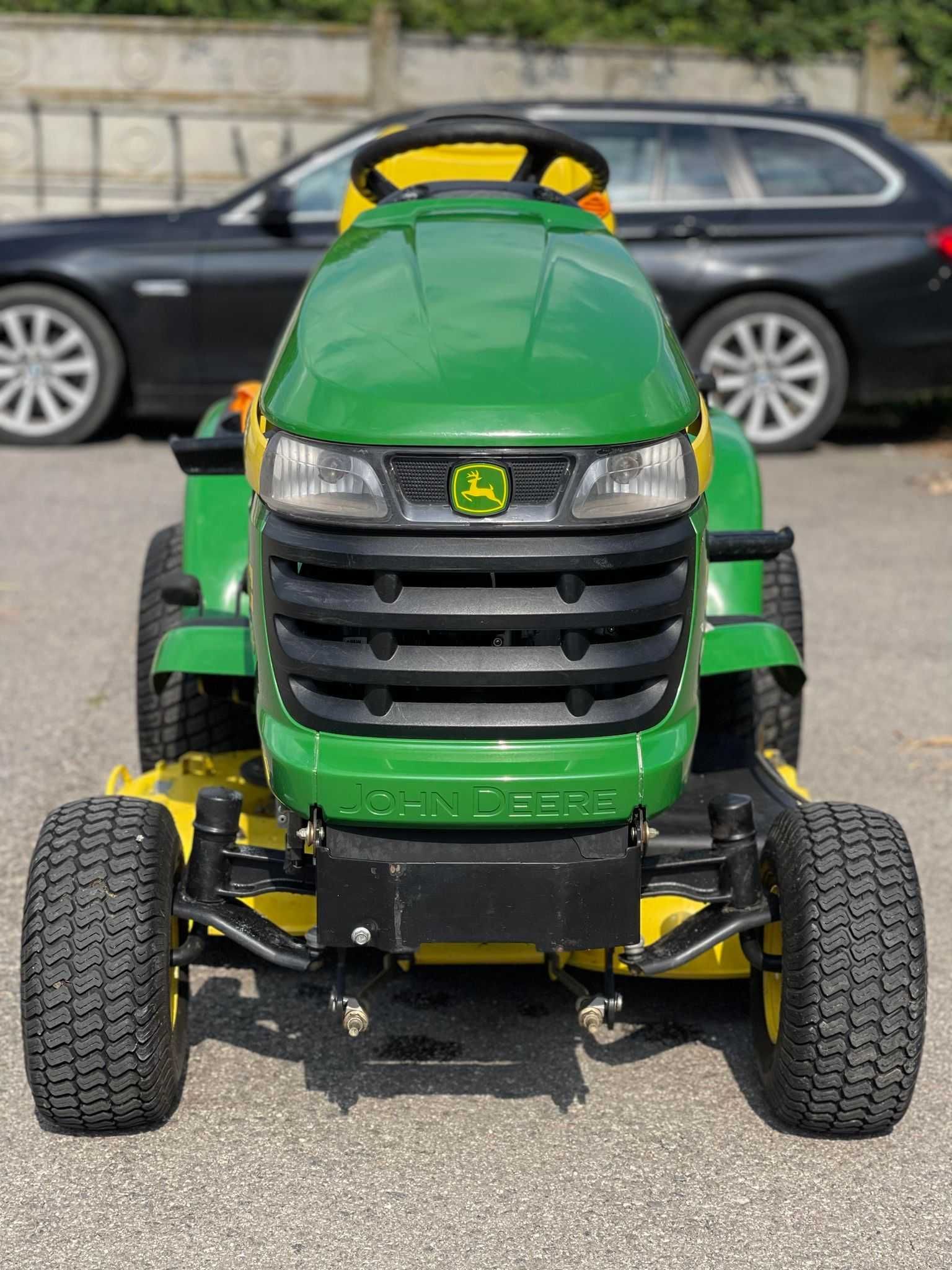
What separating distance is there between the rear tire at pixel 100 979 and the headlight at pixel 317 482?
688 mm

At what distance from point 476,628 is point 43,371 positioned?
6.50 metres

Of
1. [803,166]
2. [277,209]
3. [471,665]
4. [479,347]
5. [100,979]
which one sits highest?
[479,347]

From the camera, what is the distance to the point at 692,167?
9000 mm

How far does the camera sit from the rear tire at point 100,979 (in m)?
3.01

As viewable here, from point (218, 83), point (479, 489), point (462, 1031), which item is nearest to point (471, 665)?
point (479, 489)

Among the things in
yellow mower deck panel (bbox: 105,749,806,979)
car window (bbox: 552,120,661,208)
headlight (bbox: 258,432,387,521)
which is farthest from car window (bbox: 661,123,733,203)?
headlight (bbox: 258,432,387,521)

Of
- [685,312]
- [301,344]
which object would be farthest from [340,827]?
[685,312]

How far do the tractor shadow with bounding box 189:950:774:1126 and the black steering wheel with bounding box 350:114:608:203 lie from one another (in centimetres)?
171

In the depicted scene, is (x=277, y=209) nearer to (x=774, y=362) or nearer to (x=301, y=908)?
(x=774, y=362)

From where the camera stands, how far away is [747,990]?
376cm

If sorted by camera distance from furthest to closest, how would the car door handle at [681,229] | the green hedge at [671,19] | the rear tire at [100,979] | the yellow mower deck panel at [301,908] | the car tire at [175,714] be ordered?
the green hedge at [671,19] < the car door handle at [681,229] < the car tire at [175,714] < the yellow mower deck panel at [301,908] < the rear tire at [100,979]

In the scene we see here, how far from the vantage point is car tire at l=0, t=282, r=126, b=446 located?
342 inches

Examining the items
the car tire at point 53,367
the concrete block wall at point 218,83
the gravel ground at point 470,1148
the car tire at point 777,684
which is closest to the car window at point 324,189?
the car tire at point 53,367

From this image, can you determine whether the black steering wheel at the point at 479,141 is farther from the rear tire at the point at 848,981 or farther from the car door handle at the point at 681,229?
the car door handle at the point at 681,229
